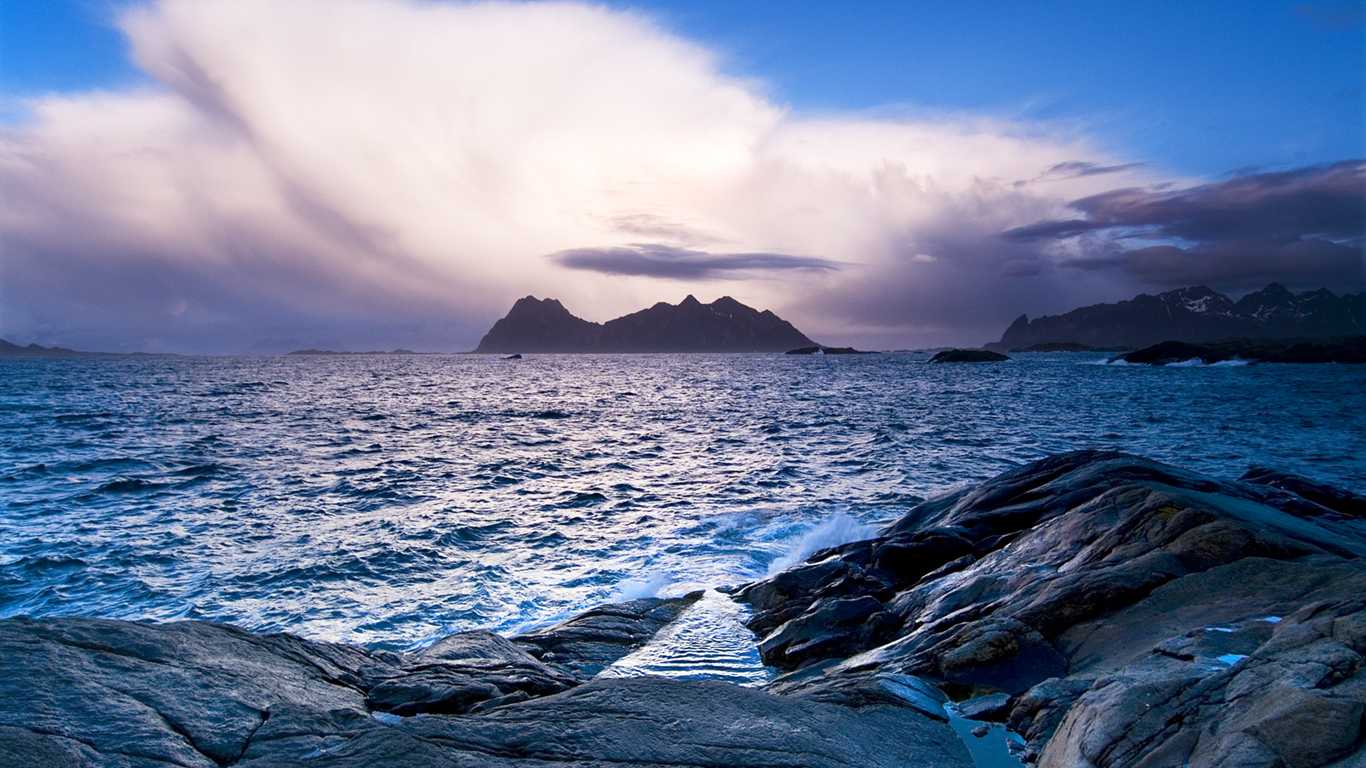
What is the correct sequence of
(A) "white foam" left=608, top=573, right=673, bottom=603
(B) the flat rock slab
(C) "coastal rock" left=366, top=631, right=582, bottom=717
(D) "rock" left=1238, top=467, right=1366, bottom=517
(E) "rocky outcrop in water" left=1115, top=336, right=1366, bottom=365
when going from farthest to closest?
(E) "rocky outcrop in water" left=1115, top=336, right=1366, bottom=365, (D) "rock" left=1238, top=467, right=1366, bottom=517, (A) "white foam" left=608, top=573, right=673, bottom=603, (C) "coastal rock" left=366, top=631, right=582, bottom=717, (B) the flat rock slab

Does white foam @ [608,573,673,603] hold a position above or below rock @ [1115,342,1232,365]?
below

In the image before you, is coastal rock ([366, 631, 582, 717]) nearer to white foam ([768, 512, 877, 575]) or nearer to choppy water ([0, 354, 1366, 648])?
choppy water ([0, 354, 1366, 648])

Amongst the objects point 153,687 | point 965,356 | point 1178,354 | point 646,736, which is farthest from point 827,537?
point 965,356

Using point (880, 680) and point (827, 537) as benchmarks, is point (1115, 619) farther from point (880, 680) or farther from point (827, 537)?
point (827, 537)

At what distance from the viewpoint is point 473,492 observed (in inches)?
869

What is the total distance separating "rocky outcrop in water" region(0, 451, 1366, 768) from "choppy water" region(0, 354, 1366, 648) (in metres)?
4.80

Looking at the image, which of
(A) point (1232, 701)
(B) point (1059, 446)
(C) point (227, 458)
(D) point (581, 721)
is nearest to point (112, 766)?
(D) point (581, 721)

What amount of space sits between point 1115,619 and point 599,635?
6.84 meters

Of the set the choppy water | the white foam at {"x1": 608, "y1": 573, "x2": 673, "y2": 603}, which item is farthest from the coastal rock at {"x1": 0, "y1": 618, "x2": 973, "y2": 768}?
the white foam at {"x1": 608, "y1": 573, "x2": 673, "y2": 603}

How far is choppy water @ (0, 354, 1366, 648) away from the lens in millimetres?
12977

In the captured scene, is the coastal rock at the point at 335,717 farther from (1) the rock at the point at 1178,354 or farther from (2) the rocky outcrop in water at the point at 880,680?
(1) the rock at the point at 1178,354

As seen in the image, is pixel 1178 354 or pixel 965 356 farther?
pixel 965 356

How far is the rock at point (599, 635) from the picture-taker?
914 centimetres

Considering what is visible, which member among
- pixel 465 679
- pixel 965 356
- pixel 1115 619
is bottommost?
pixel 465 679
